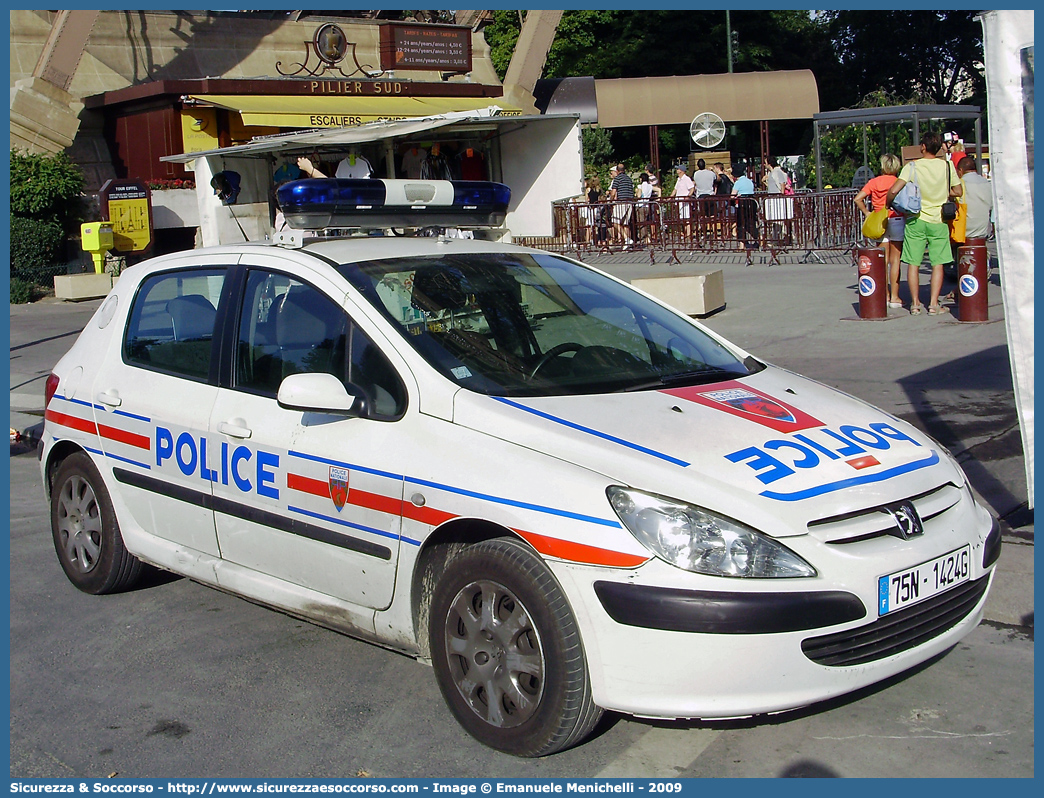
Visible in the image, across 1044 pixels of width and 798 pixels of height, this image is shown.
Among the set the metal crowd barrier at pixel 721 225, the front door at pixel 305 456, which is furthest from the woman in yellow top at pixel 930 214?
the front door at pixel 305 456

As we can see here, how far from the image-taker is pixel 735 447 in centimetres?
358

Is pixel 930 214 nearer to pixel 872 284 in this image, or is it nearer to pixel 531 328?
pixel 872 284

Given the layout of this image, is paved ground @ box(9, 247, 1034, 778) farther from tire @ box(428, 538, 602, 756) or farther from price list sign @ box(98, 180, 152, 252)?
price list sign @ box(98, 180, 152, 252)

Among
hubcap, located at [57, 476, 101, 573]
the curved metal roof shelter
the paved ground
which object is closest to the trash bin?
the paved ground

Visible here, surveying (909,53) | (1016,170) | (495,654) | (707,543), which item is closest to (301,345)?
(495,654)

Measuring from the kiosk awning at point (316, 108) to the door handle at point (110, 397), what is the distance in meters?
16.6

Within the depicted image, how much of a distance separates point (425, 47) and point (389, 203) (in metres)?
22.7

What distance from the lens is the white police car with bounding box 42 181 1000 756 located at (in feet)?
10.7

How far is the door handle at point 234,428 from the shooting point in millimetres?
4332

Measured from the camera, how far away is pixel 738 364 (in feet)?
15.2

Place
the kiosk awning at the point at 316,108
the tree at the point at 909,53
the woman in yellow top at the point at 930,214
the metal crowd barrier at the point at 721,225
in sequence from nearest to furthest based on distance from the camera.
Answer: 1. the woman in yellow top at the point at 930,214
2. the metal crowd barrier at the point at 721,225
3. the kiosk awning at the point at 316,108
4. the tree at the point at 909,53

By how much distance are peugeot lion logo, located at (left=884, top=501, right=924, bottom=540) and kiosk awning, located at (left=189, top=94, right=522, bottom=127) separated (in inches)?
729

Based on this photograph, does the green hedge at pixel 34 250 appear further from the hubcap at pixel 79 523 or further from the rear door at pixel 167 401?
the rear door at pixel 167 401

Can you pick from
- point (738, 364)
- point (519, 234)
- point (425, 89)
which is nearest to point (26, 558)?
point (738, 364)
